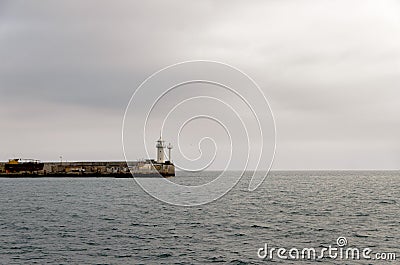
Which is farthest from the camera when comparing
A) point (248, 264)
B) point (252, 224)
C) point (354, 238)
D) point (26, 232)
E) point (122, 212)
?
point (122, 212)

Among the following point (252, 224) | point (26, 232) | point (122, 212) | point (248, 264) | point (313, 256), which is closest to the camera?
point (248, 264)

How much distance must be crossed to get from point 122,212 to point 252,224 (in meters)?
20.9

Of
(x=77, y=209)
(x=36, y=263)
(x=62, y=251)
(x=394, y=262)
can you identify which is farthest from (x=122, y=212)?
(x=394, y=262)

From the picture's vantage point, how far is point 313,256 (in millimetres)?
34125

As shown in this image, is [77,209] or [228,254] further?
[77,209]

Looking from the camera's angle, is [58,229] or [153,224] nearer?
[58,229]

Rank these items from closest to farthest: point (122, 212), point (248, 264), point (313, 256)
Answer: point (248, 264), point (313, 256), point (122, 212)

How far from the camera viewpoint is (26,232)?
4503 cm

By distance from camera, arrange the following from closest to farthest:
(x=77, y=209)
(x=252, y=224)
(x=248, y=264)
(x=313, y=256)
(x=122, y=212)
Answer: (x=248, y=264)
(x=313, y=256)
(x=252, y=224)
(x=122, y=212)
(x=77, y=209)

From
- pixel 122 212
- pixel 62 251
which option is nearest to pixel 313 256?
pixel 62 251

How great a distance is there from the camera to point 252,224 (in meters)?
50.4

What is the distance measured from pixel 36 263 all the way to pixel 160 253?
906cm

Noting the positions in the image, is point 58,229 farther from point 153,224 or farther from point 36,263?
point 36,263

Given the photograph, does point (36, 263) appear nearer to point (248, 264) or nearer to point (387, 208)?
point (248, 264)
